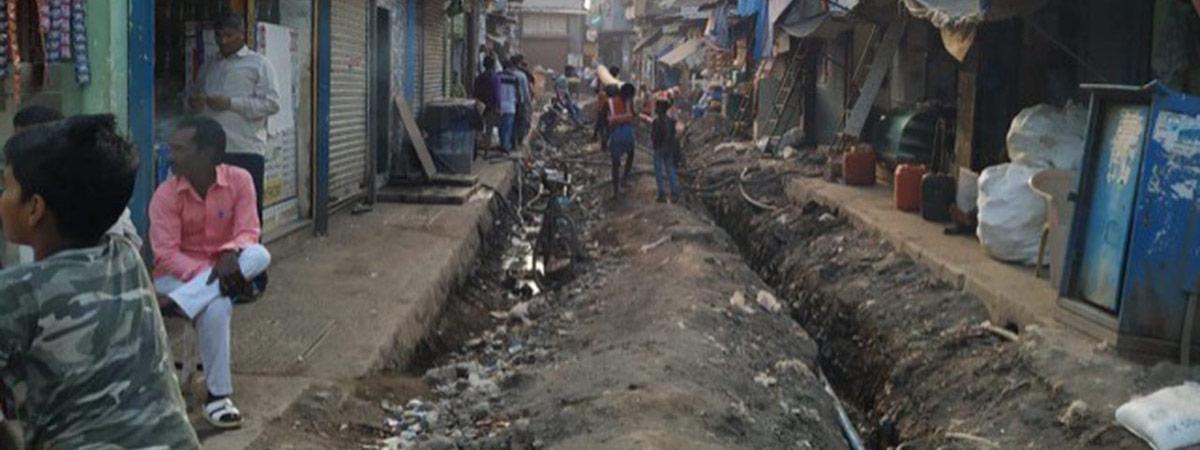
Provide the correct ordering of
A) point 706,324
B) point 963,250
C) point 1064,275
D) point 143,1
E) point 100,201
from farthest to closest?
1. point 963,250
2. point 706,324
3. point 1064,275
4. point 143,1
5. point 100,201

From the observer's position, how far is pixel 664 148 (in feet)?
52.4

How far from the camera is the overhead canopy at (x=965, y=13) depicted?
34.0 ft

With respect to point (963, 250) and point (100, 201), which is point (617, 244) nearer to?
point (963, 250)

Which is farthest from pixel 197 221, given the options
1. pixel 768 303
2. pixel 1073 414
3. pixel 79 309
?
pixel 768 303

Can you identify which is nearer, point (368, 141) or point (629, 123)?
point (368, 141)

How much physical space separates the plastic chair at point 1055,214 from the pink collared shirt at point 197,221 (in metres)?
5.36

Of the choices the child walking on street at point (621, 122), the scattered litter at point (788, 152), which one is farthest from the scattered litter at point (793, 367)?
the scattered litter at point (788, 152)

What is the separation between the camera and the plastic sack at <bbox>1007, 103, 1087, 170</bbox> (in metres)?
10.2

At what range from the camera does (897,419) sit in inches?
322

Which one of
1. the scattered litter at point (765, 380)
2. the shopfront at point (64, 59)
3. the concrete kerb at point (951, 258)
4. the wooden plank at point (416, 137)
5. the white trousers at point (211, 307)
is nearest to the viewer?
the white trousers at point (211, 307)

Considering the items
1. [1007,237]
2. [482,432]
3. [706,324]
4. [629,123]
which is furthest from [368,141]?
[482,432]

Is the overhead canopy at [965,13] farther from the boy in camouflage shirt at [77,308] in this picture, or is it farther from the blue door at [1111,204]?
the boy in camouflage shirt at [77,308]

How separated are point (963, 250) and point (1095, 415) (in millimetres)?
4525

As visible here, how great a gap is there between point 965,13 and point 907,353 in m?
3.16
